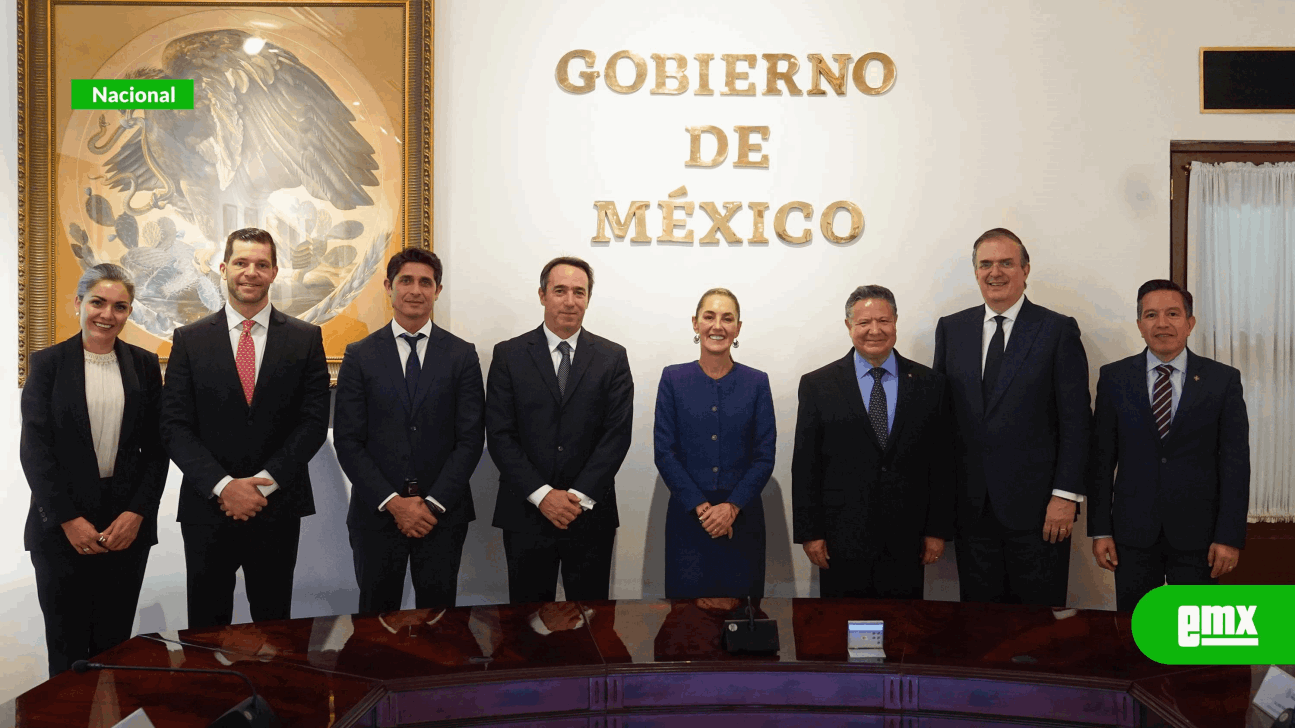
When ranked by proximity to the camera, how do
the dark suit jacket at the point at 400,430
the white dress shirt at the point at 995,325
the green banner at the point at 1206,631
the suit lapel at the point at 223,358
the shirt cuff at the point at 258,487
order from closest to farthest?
1. the green banner at the point at 1206,631
2. the shirt cuff at the point at 258,487
3. the suit lapel at the point at 223,358
4. the dark suit jacket at the point at 400,430
5. the white dress shirt at the point at 995,325

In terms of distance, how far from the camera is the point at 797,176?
394 cm

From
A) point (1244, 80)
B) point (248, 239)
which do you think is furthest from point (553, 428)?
point (1244, 80)

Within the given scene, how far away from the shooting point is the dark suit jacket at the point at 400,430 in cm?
312

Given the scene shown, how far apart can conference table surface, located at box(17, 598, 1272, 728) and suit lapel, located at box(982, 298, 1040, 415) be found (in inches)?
43.1

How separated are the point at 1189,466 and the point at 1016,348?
0.70 metres

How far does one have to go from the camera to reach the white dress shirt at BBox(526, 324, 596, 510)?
3143 millimetres

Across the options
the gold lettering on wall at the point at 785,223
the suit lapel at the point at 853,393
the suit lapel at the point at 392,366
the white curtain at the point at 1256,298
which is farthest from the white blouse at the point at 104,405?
the white curtain at the point at 1256,298

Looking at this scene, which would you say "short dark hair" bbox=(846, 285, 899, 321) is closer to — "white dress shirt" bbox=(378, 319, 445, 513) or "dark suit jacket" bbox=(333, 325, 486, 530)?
"dark suit jacket" bbox=(333, 325, 486, 530)

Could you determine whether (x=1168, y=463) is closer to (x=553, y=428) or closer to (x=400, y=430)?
(x=553, y=428)

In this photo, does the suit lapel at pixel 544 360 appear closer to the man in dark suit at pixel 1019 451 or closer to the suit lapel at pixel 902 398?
the suit lapel at pixel 902 398

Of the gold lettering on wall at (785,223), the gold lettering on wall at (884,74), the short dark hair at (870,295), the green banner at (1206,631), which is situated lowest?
the green banner at (1206,631)

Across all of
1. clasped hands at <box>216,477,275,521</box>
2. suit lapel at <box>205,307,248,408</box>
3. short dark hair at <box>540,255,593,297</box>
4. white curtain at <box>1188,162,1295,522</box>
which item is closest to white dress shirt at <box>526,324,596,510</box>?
short dark hair at <box>540,255,593,297</box>

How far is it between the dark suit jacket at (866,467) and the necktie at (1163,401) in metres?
0.72

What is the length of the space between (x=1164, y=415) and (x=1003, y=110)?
162cm
